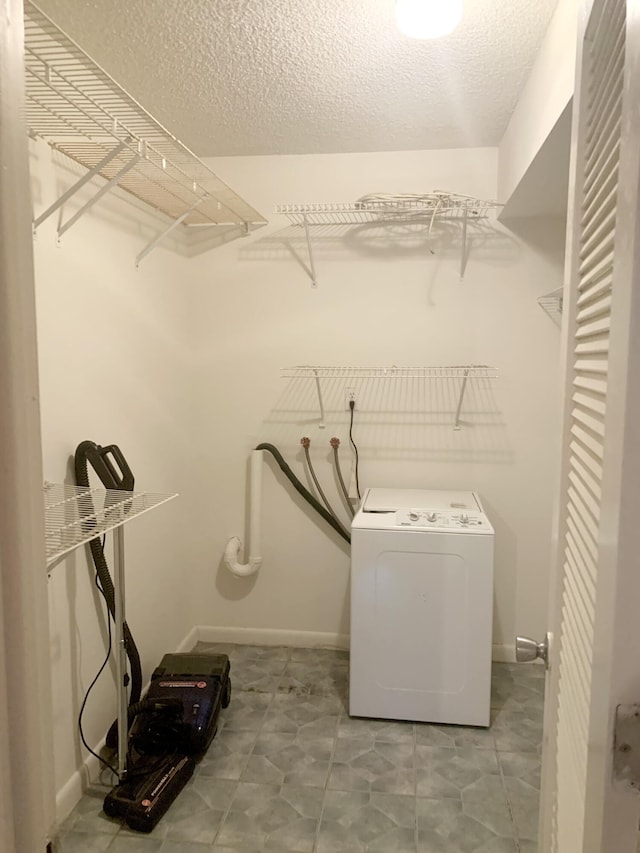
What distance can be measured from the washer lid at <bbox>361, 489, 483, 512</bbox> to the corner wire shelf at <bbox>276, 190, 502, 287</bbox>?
1.04m

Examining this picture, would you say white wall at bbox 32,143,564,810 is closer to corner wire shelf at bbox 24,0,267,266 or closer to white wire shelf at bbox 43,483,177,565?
corner wire shelf at bbox 24,0,267,266

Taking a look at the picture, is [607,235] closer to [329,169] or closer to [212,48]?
[212,48]

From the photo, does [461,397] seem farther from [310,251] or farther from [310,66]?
[310,66]

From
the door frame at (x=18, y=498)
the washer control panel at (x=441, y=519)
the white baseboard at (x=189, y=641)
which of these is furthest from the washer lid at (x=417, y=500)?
the door frame at (x=18, y=498)

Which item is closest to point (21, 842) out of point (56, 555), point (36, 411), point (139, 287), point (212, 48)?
point (36, 411)

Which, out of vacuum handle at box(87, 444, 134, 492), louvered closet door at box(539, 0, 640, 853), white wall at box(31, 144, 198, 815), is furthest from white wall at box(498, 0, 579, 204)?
vacuum handle at box(87, 444, 134, 492)

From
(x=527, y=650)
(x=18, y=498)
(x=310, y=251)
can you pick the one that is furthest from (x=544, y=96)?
(x=18, y=498)

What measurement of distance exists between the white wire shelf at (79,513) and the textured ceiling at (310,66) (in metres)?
1.35

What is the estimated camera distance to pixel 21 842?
0.60 m

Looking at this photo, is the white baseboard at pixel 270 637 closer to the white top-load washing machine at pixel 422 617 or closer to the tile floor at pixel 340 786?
the tile floor at pixel 340 786

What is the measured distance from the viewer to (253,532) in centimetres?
305

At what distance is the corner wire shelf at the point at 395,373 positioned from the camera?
2.87 m

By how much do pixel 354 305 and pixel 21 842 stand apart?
2.58 meters

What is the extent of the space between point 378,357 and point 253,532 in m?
1.08
